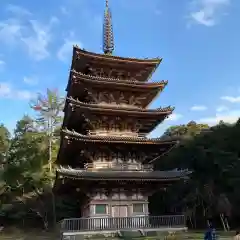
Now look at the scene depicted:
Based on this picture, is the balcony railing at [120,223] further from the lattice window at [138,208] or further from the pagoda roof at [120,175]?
the pagoda roof at [120,175]

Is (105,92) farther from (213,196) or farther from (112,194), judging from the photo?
(213,196)

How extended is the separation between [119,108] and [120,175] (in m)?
5.22

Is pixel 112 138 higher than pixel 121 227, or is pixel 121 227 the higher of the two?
pixel 112 138

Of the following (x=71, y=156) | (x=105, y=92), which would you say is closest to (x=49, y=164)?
(x=71, y=156)

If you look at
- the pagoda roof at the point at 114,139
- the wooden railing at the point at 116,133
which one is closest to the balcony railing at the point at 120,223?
the pagoda roof at the point at 114,139

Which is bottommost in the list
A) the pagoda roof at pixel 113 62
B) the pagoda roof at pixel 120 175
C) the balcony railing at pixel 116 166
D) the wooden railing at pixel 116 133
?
the pagoda roof at pixel 120 175

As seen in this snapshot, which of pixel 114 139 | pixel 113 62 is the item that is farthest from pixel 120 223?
pixel 113 62

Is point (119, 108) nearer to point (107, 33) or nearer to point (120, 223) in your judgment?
point (120, 223)

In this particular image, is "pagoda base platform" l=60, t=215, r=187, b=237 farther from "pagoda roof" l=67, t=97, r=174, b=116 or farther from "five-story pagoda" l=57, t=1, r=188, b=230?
"pagoda roof" l=67, t=97, r=174, b=116

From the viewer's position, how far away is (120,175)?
80.0 ft

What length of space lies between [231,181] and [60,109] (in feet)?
86.7

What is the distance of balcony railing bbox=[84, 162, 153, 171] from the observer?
2522cm

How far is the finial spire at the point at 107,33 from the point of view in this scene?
109 ft

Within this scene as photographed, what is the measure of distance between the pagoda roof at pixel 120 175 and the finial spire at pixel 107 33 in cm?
1313
